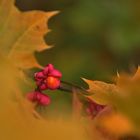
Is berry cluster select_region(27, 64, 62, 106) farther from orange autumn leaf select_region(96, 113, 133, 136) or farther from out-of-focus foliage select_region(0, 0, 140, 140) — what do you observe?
orange autumn leaf select_region(96, 113, 133, 136)

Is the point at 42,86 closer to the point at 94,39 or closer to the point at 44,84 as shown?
the point at 44,84

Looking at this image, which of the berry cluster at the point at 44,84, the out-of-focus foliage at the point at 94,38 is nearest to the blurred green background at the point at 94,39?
the out-of-focus foliage at the point at 94,38

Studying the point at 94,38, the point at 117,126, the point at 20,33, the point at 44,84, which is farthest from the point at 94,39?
the point at 117,126

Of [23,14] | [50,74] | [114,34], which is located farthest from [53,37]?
[50,74]

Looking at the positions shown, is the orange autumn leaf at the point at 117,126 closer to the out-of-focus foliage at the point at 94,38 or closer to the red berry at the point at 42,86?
the red berry at the point at 42,86

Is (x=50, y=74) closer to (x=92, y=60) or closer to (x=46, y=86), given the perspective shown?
(x=46, y=86)

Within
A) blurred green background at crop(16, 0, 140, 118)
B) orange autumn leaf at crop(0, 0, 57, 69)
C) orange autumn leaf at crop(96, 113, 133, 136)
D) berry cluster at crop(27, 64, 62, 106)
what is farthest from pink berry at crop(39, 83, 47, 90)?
blurred green background at crop(16, 0, 140, 118)
